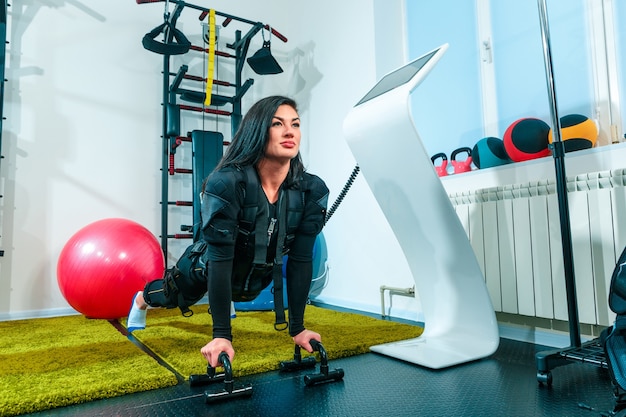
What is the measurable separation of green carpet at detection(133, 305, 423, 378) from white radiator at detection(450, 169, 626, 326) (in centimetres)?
54

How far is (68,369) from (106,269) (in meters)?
0.95

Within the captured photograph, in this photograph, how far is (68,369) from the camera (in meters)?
1.63

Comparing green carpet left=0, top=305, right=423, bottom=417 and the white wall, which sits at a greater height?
the white wall

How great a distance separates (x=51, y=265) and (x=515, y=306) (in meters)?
2.98

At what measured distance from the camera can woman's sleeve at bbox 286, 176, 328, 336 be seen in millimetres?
1576

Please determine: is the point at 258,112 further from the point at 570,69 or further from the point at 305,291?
the point at 570,69

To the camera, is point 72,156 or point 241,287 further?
point 72,156

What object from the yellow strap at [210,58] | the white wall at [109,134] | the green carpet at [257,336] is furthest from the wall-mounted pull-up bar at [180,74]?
the green carpet at [257,336]

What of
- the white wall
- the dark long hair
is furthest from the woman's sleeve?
the white wall

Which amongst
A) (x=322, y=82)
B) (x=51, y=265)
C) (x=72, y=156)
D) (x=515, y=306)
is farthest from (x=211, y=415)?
(x=322, y=82)

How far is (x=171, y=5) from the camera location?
3.77 metres

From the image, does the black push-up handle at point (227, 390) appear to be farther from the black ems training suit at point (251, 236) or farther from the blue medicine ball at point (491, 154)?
the blue medicine ball at point (491, 154)

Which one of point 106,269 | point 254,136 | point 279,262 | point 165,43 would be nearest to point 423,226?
point 279,262

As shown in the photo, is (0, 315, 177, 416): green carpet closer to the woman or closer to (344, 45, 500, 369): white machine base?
the woman
